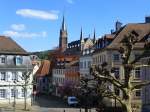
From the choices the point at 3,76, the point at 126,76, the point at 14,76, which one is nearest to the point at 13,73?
the point at 14,76

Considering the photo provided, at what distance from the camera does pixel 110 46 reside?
6756 centimetres

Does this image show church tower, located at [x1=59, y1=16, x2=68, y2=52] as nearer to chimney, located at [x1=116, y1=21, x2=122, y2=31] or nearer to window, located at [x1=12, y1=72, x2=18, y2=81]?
chimney, located at [x1=116, y1=21, x2=122, y2=31]

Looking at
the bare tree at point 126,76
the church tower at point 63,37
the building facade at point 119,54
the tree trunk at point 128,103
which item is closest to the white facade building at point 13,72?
the building facade at point 119,54

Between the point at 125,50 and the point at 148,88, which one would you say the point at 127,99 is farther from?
the point at 148,88

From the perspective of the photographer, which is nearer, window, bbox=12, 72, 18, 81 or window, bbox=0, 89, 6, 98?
window, bbox=0, 89, 6, 98

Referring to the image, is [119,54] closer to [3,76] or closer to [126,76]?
[3,76]

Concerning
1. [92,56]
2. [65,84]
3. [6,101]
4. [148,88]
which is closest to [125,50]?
[148,88]

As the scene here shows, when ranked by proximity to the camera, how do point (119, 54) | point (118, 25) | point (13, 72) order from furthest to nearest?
point (118, 25)
point (13, 72)
point (119, 54)

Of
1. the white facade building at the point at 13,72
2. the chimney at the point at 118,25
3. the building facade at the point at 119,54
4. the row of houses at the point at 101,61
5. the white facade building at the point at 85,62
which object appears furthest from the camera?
the white facade building at the point at 85,62

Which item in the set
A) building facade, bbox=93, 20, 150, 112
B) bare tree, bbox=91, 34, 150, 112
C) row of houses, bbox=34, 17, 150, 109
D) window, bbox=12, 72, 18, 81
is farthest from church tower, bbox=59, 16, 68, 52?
bare tree, bbox=91, 34, 150, 112

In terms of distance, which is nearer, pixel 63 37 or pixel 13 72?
pixel 13 72

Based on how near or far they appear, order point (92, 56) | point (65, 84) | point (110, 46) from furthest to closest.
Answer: point (65, 84) < point (92, 56) < point (110, 46)

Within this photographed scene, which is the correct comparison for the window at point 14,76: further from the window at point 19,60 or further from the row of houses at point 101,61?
the row of houses at point 101,61

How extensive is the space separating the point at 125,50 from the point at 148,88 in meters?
37.9
